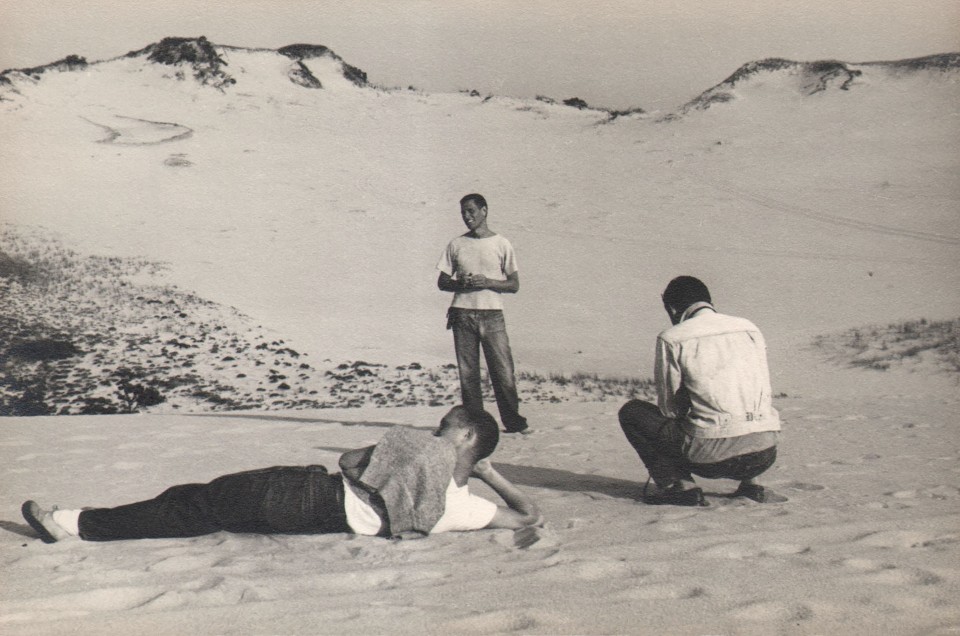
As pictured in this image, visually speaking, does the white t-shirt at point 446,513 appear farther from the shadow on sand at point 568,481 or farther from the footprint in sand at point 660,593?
the shadow on sand at point 568,481

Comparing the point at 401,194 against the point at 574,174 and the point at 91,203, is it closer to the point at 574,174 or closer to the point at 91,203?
the point at 574,174

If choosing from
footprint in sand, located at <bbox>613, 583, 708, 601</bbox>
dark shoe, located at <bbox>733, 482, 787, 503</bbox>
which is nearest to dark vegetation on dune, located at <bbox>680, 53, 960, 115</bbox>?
dark shoe, located at <bbox>733, 482, 787, 503</bbox>

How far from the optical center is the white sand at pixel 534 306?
3.35 m

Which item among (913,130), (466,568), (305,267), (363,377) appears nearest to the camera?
(466,568)

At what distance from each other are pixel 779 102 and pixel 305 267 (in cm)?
2070

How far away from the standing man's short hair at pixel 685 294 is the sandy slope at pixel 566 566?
0.91 metres

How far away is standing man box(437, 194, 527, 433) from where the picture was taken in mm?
7129

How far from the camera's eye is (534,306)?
614 inches

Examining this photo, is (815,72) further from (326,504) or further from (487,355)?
(326,504)

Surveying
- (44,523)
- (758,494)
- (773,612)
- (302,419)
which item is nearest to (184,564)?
(44,523)

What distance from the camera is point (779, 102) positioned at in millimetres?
33281

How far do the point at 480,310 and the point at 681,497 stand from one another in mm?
2693

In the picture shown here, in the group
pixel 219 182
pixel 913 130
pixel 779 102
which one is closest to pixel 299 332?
pixel 219 182

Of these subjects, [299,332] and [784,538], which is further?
[299,332]
